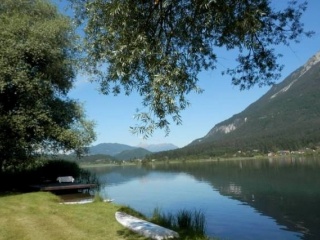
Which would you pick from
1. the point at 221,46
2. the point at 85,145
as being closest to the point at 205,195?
the point at 85,145

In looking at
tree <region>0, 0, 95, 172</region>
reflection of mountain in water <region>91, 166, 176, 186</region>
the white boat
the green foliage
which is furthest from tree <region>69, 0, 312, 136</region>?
reflection of mountain in water <region>91, 166, 176, 186</region>

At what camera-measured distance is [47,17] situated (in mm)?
33562

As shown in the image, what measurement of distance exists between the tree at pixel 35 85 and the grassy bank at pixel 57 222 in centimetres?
689

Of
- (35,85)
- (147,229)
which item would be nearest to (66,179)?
(35,85)

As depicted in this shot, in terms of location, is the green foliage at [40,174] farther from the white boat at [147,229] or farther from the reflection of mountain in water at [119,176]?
the white boat at [147,229]

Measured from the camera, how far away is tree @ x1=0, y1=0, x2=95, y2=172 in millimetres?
25312

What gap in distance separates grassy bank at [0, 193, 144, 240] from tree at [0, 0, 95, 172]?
22.6 feet

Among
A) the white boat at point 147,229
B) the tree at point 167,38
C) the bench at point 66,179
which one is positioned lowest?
the white boat at point 147,229

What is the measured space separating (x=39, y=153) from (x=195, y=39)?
21422 millimetres

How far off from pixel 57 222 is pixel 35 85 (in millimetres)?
14501

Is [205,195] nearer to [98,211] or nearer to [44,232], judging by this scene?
[98,211]

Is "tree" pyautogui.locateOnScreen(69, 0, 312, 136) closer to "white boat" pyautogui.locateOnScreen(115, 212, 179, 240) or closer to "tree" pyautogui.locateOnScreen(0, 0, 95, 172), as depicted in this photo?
"white boat" pyautogui.locateOnScreen(115, 212, 179, 240)

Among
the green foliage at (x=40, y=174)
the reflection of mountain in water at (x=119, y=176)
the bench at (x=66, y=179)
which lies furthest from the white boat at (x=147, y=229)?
the reflection of mountain in water at (x=119, y=176)

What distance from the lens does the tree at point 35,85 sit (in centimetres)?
2531
